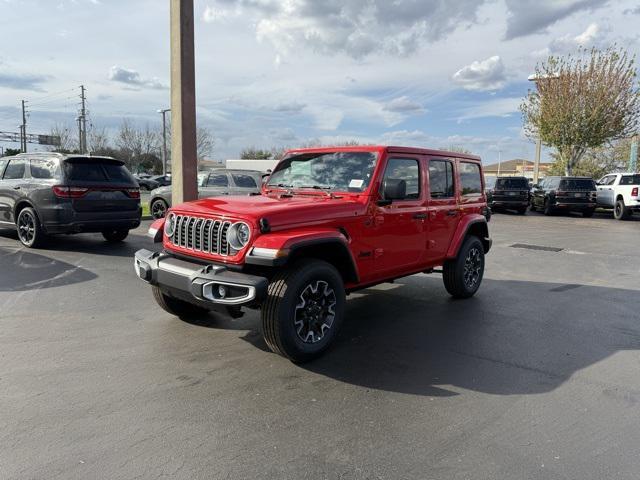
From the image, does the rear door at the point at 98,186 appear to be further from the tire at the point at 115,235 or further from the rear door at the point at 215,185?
the rear door at the point at 215,185

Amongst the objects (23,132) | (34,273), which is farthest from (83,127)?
(34,273)

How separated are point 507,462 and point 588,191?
20732 mm

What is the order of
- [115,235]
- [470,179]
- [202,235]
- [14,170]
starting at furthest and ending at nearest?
1. [115,235]
2. [14,170]
3. [470,179]
4. [202,235]

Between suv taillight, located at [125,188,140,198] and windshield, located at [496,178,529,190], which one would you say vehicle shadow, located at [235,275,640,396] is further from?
windshield, located at [496,178,529,190]

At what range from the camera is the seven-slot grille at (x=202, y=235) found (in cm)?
412

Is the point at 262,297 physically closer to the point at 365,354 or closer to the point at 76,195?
the point at 365,354

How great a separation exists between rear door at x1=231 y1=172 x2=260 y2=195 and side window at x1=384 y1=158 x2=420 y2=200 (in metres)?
8.06

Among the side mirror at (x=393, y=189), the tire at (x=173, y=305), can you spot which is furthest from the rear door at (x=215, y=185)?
the side mirror at (x=393, y=189)

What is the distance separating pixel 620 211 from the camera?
1961 cm


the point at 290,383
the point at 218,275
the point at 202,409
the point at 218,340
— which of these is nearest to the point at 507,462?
the point at 290,383

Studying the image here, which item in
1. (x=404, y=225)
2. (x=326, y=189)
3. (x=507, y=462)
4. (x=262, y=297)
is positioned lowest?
(x=507, y=462)

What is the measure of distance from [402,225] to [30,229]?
7.31m

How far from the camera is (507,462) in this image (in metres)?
2.81

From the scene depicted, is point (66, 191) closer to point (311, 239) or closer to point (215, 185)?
point (215, 185)
